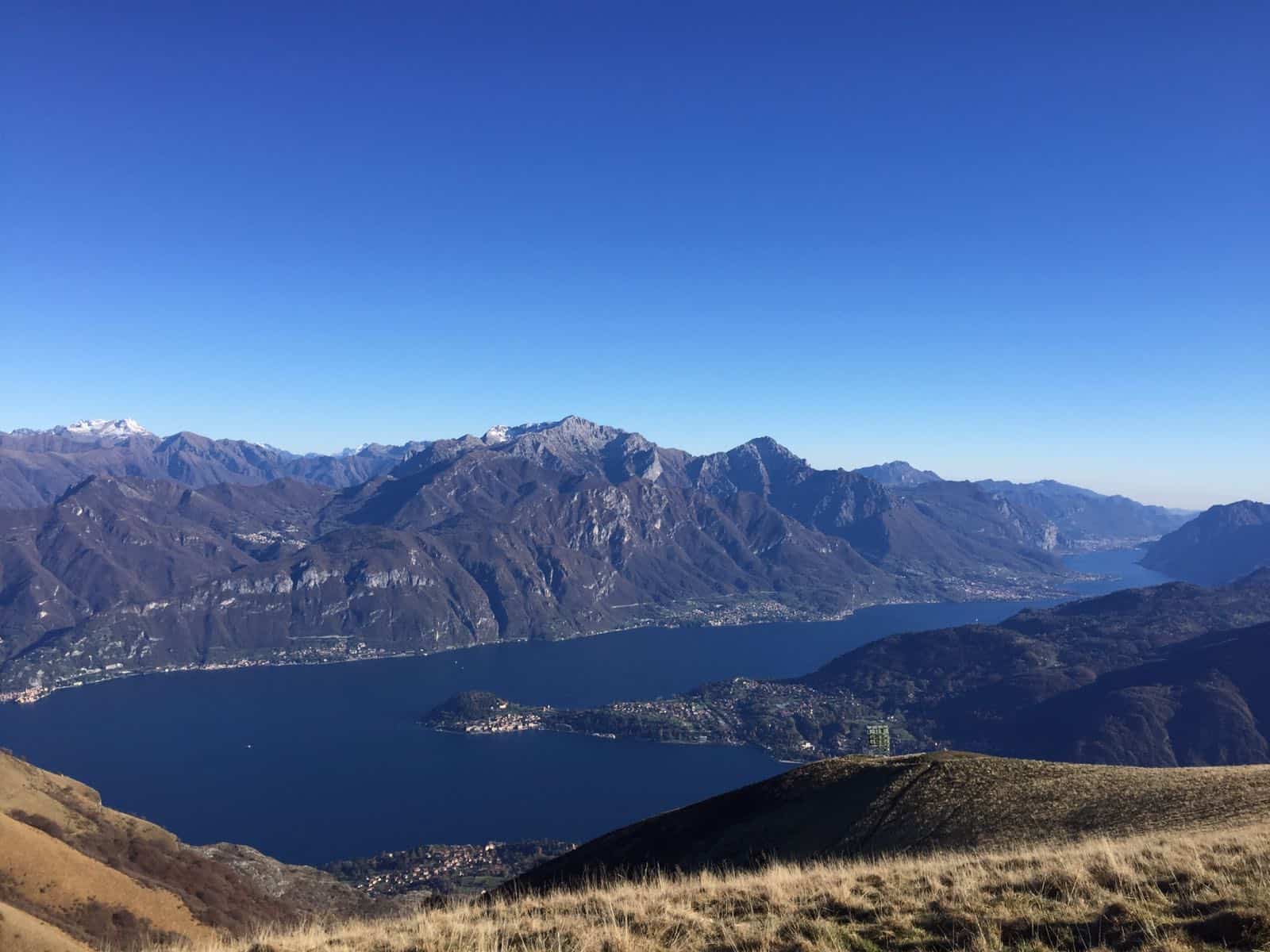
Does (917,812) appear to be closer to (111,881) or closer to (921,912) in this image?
(921,912)

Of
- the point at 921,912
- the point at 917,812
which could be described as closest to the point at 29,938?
the point at 917,812

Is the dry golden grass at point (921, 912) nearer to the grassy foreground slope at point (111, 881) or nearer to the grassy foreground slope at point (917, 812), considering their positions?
the grassy foreground slope at point (917, 812)

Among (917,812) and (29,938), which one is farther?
(29,938)

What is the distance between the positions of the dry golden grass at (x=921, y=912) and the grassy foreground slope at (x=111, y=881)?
141ft

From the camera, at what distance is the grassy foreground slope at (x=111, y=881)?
69062 mm

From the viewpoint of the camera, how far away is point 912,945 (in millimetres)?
13586

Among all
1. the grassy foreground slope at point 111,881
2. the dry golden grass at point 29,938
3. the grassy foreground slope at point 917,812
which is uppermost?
the grassy foreground slope at point 917,812

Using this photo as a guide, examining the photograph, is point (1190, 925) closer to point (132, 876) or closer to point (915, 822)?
point (915, 822)

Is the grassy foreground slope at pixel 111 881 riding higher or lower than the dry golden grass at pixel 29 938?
lower

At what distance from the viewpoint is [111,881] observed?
272ft

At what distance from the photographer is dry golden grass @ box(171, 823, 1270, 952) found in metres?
12.9

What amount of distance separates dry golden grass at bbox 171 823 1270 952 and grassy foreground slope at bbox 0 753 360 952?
42.9m

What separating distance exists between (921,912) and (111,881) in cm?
10005

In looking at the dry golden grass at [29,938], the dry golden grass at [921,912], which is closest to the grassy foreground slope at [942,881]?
the dry golden grass at [921,912]
